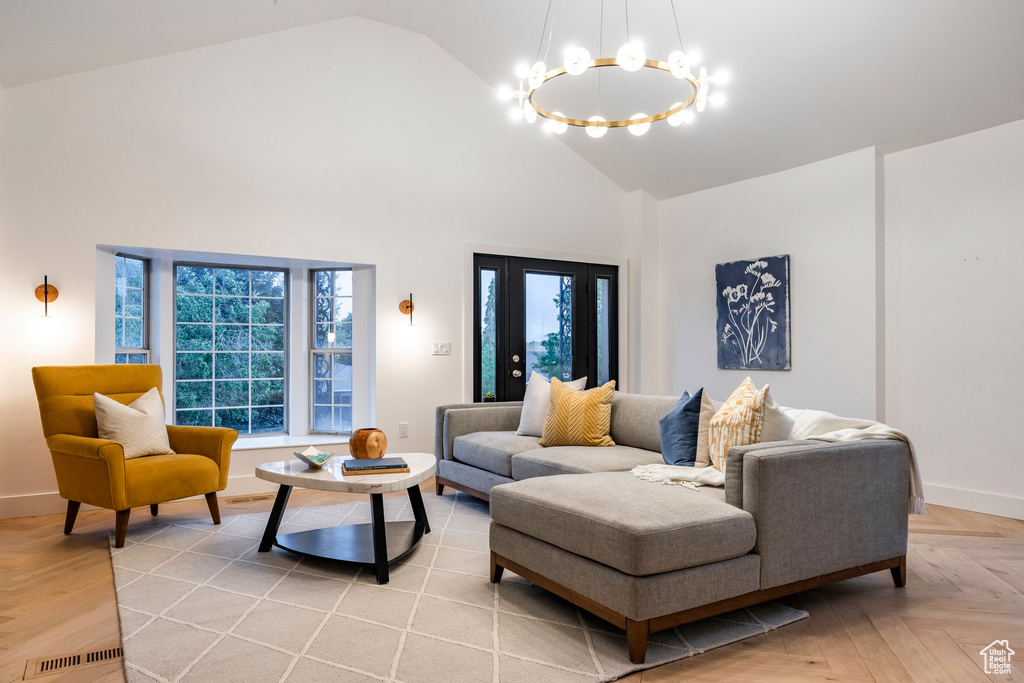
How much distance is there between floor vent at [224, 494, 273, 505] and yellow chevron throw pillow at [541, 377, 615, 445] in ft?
6.73

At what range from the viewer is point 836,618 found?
2.40 metres

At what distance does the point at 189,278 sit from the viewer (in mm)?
5141

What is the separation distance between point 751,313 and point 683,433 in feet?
8.24

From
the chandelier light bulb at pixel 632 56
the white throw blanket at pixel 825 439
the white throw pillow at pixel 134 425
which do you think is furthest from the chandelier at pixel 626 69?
the white throw pillow at pixel 134 425

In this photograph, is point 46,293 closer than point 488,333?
Yes

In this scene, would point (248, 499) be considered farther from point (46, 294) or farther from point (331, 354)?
→ point (46, 294)

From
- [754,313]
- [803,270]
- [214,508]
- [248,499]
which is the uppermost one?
[803,270]

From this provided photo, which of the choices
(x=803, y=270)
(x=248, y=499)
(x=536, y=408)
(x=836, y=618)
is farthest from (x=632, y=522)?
(x=803, y=270)

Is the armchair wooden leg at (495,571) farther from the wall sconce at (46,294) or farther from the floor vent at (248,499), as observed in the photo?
Result: the wall sconce at (46,294)

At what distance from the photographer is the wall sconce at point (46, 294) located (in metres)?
3.99

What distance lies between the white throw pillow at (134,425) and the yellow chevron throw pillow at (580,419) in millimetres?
2249

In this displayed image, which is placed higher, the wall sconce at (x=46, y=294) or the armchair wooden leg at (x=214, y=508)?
the wall sconce at (x=46, y=294)

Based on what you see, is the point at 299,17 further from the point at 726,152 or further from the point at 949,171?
the point at 949,171

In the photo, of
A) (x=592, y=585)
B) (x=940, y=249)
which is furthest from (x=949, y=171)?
(x=592, y=585)
